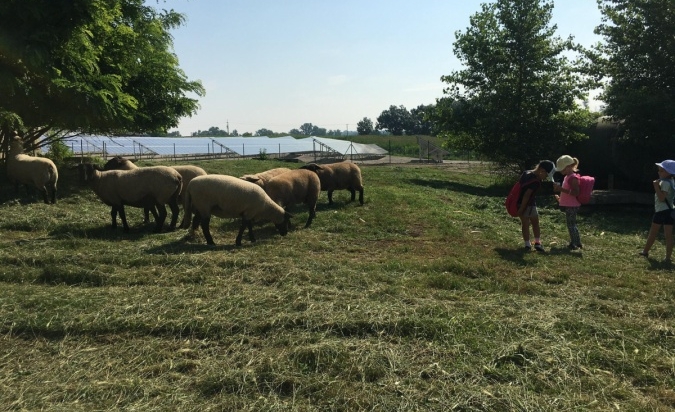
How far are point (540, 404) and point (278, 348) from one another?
2.32 metres

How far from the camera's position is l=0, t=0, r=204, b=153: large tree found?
10.6 m

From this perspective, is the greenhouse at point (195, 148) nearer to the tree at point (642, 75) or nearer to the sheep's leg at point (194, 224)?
the tree at point (642, 75)

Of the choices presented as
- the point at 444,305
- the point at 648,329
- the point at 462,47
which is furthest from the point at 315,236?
the point at 462,47

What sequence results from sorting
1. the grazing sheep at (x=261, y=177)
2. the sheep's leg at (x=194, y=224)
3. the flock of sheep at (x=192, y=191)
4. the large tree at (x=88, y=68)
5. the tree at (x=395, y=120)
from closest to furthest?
the flock of sheep at (x=192, y=191), the sheep's leg at (x=194, y=224), the large tree at (x=88, y=68), the grazing sheep at (x=261, y=177), the tree at (x=395, y=120)

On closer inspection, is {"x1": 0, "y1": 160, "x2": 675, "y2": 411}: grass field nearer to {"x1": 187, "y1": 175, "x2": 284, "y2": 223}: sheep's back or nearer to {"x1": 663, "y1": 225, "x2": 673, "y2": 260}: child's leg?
{"x1": 663, "y1": 225, "x2": 673, "y2": 260}: child's leg

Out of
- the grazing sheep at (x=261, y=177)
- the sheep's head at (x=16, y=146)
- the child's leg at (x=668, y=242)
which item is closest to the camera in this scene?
the child's leg at (x=668, y=242)

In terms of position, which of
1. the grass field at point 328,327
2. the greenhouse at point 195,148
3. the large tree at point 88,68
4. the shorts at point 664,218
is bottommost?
the grass field at point 328,327

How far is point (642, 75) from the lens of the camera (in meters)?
18.6

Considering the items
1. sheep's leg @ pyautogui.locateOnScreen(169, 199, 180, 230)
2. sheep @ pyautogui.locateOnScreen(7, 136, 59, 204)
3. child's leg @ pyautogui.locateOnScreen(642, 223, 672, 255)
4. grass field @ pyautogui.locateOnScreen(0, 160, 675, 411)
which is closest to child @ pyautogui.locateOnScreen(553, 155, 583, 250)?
grass field @ pyautogui.locateOnScreen(0, 160, 675, 411)

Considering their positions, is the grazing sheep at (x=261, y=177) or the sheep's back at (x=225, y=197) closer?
the sheep's back at (x=225, y=197)

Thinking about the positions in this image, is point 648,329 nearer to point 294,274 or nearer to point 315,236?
point 294,274

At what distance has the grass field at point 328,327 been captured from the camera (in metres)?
4.16

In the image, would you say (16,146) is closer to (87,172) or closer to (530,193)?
(87,172)

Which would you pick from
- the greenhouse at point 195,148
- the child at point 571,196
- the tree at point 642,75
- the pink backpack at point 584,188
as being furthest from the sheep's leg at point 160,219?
the greenhouse at point 195,148
